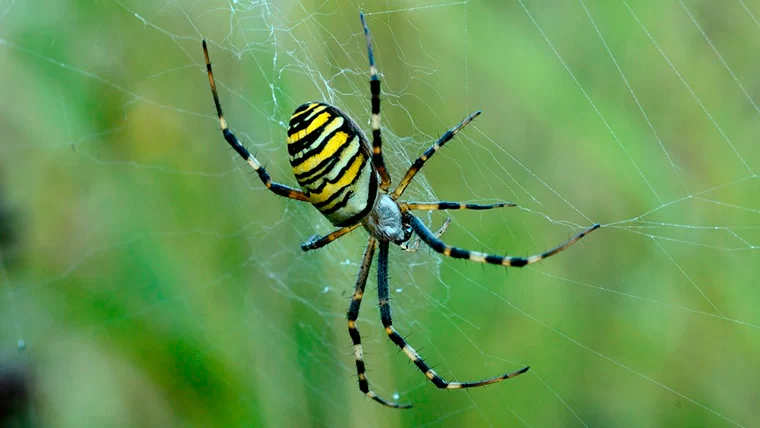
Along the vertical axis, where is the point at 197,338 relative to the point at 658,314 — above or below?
above

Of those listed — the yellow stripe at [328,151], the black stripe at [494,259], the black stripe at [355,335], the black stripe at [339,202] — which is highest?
the yellow stripe at [328,151]

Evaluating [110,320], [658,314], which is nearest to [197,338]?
[110,320]

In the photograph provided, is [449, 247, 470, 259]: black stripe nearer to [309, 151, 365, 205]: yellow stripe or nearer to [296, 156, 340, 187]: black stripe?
[309, 151, 365, 205]: yellow stripe

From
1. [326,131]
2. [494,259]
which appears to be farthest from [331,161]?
[494,259]

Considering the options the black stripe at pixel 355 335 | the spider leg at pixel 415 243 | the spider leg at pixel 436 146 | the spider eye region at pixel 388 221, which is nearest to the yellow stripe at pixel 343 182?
the spider leg at pixel 436 146

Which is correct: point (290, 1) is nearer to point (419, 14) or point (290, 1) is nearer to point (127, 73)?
point (419, 14)

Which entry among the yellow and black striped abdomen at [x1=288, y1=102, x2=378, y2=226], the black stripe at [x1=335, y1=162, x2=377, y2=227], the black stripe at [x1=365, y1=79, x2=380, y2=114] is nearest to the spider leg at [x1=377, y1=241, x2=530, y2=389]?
the black stripe at [x1=335, y1=162, x2=377, y2=227]

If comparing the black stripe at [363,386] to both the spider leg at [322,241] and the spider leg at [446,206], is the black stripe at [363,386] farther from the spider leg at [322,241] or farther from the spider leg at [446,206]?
the spider leg at [446,206]
